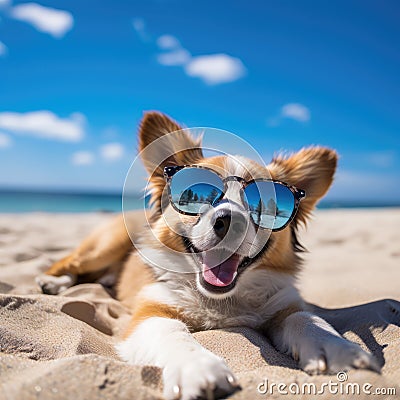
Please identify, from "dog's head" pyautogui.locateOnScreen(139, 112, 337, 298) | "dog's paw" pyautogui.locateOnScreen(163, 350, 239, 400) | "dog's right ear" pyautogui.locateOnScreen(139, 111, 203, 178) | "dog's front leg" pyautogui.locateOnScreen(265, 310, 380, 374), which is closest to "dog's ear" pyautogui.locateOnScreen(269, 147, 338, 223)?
"dog's head" pyautogui.locateOnScreen(139, 112, 337, 298)

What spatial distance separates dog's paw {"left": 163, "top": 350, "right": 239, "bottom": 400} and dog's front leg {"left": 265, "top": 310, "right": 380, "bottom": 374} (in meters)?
0.46

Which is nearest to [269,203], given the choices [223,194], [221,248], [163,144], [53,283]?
[223,194]

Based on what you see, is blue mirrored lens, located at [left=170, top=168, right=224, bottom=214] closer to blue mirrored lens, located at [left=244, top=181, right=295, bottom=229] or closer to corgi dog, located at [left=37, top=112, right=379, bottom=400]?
corgi dog, located at [left=37, top=112, right=379, bottom=400]

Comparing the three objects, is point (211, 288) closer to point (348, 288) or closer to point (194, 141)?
point (194, 141)

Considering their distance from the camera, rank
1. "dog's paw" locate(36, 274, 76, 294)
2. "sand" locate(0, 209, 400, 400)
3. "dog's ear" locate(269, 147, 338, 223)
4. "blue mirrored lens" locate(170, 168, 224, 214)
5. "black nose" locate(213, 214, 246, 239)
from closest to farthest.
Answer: "sand" locate(0, 209, 400, 400) → "black nose" locate(213, 214, 246, 239) → "blue mirrored lens" locate(170, 168, 224, 214) → "dog's ear" locate(269, 147, 338, 223) → "dog's paw" locate(36, 274, 76, 294)

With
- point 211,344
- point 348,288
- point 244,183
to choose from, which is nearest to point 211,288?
point 211,344

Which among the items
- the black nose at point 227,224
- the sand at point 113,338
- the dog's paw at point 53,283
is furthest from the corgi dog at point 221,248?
the dog's paw at point 53,283

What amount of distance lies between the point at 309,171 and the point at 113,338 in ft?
5.58

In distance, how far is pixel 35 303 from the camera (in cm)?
257

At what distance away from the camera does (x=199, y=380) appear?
1.50 m

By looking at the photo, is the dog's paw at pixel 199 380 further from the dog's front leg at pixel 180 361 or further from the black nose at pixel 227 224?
the black nose at pixel 227 224

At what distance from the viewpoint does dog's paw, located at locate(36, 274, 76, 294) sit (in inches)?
145

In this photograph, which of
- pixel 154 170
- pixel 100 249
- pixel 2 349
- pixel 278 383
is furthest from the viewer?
pixel 100 249

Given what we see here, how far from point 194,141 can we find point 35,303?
143 cm
